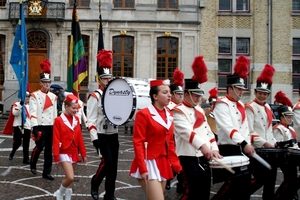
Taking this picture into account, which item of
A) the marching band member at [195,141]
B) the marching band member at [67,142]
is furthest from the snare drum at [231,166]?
the marching band member at [67,142]

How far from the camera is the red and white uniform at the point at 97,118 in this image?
6.96m

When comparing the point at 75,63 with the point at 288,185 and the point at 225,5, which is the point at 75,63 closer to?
the point at 288,185

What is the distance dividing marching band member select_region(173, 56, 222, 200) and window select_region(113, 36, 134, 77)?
22.6 metres

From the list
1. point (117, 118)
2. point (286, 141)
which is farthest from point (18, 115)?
point (286, 141)

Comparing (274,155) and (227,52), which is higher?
(227,52)

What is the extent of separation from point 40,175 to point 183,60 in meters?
20.3

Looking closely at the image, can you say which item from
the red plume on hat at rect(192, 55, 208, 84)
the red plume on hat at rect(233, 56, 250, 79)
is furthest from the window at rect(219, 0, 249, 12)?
the red plume on hat at rect(192, 55, 208, 84)

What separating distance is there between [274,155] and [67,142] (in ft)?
10.7

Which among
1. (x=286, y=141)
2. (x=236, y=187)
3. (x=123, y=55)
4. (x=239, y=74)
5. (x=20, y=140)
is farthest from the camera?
(x=123, y=55)

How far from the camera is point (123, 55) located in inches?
1118

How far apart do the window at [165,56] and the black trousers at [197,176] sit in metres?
23.0

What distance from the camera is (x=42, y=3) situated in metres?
28.1

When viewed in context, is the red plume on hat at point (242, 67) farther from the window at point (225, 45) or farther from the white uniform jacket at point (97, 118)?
the window at point (225, 45)

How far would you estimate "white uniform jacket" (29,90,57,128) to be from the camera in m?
9.19
